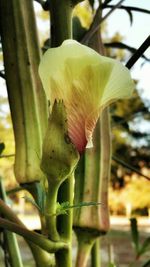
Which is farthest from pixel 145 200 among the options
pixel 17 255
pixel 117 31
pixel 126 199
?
pixel 17 255

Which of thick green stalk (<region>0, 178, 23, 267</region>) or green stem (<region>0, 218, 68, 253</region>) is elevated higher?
green stem (<region>0, 218, 68, 253</region>)

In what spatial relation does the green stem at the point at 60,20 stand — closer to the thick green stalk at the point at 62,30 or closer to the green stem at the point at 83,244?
the thick green stalk at the point at 62,30

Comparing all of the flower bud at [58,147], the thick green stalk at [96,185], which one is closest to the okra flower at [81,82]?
the flower bud at [58,147]

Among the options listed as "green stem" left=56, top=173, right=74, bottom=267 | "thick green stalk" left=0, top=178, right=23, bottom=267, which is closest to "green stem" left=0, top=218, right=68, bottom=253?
"green stem" left=56, top=173, right=74, bottom=267

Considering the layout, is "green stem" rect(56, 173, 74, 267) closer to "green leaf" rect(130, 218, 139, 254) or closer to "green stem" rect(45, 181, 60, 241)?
"green stem" rect(45, 181, 60, 241)

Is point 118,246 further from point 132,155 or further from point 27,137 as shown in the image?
point 27,137
